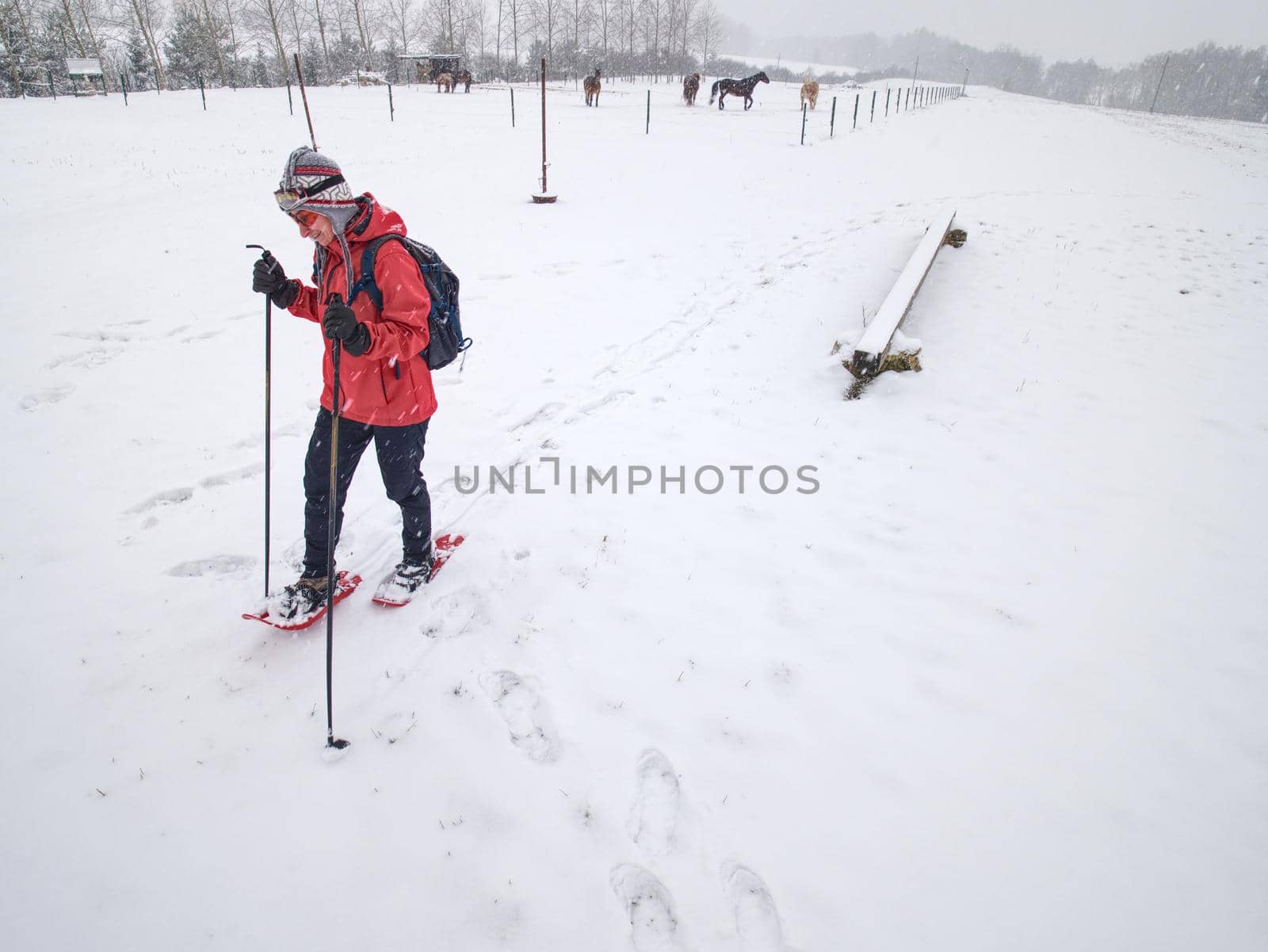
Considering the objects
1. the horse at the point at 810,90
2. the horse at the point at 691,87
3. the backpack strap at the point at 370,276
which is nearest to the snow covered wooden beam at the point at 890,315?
the backpack strap at the point at 370,276

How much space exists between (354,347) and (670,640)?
2158mm

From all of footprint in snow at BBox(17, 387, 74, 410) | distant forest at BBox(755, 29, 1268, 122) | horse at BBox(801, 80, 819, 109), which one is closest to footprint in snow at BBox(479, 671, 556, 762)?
footprint in snow at BBox(17, 387, 74, 410)

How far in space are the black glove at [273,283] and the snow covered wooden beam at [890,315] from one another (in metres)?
4.72

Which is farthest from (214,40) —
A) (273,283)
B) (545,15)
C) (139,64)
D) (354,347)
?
(354,347)

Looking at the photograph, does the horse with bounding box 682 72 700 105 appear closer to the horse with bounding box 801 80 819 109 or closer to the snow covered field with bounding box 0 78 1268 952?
the horse with bounding box 801 80 819 109

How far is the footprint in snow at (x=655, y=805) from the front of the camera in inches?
95.7

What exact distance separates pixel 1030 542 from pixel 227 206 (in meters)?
13.6

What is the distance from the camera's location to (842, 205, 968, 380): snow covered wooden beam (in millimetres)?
5703

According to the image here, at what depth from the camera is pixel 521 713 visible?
2904 mm

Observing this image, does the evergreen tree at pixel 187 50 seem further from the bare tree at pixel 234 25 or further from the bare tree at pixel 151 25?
the bare tree at pixel 234 25

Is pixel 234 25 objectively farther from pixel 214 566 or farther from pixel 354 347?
pixel 354 347

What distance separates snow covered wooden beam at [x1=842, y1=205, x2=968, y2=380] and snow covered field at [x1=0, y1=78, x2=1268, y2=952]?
0.27m

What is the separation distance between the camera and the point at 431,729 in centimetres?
280

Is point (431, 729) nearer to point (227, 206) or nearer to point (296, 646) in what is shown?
point (296, 646)
